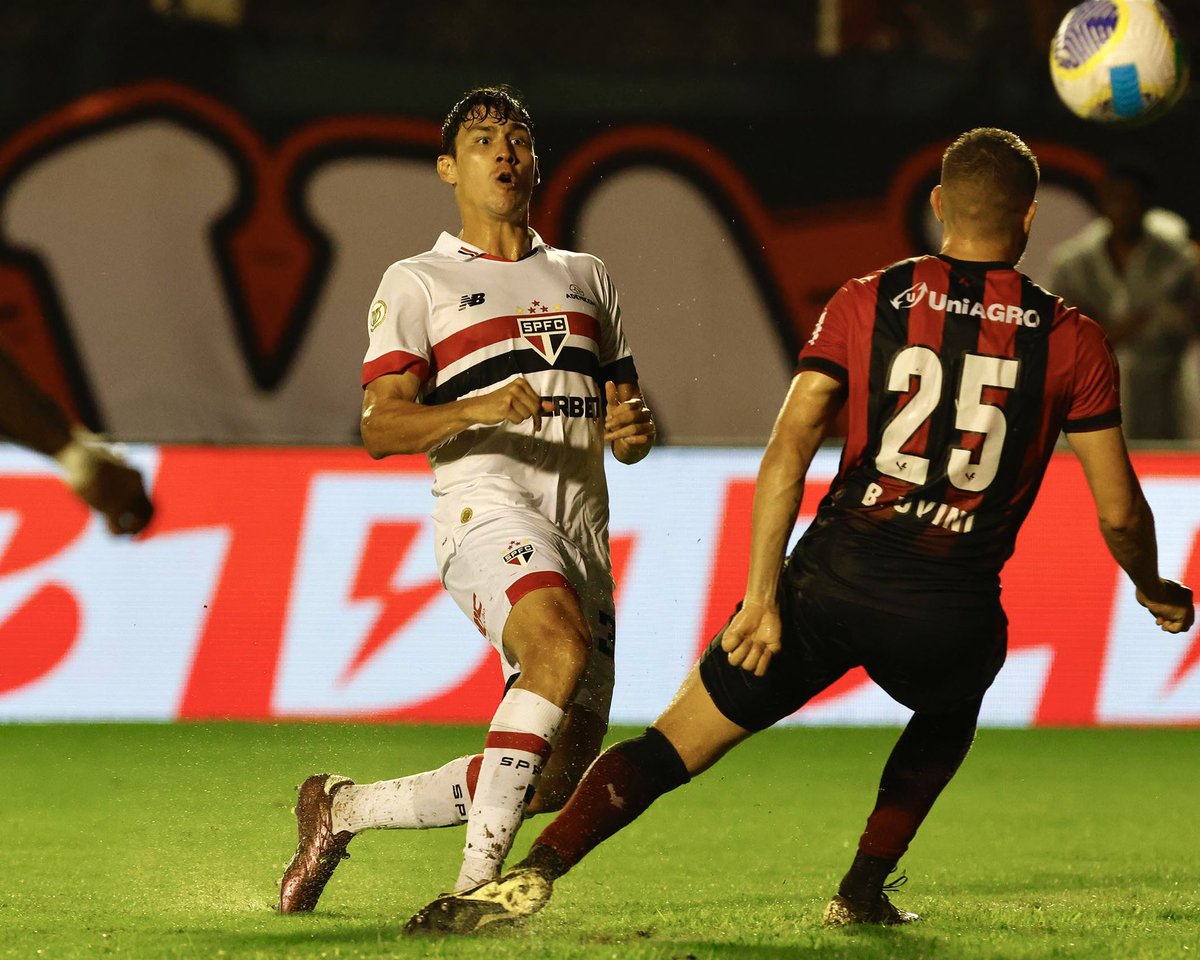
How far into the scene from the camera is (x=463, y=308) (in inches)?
180

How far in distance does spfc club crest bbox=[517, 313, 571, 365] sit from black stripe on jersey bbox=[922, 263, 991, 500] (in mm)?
1097

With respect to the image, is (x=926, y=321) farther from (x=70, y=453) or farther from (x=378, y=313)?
(x=70, y=453)

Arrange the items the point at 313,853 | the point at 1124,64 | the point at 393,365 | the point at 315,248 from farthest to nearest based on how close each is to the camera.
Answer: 1. the point at 315,248
2. the point at 1124,64
3. the point at 313,853
4. the point at 393,365

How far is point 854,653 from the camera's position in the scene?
13.2 feet

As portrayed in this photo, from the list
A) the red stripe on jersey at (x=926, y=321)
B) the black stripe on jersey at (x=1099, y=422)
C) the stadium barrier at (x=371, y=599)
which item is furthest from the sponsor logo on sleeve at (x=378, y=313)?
the stadium barrier at (x=371, y=599)

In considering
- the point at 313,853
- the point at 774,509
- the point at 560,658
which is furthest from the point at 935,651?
the point at 313,853

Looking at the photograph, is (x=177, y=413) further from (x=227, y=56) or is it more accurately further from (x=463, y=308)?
(x=463, y=308)

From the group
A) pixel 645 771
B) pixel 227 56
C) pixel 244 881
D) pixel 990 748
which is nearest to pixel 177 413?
pixel 227 56

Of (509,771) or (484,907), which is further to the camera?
(509,771)

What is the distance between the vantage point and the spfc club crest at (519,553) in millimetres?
4312

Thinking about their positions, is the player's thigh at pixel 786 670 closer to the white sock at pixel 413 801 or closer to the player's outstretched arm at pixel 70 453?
the white sock at pixel 413 801

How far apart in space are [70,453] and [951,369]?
182cm

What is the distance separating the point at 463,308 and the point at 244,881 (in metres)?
1.70

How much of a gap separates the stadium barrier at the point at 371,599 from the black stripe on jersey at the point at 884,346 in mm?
4180
